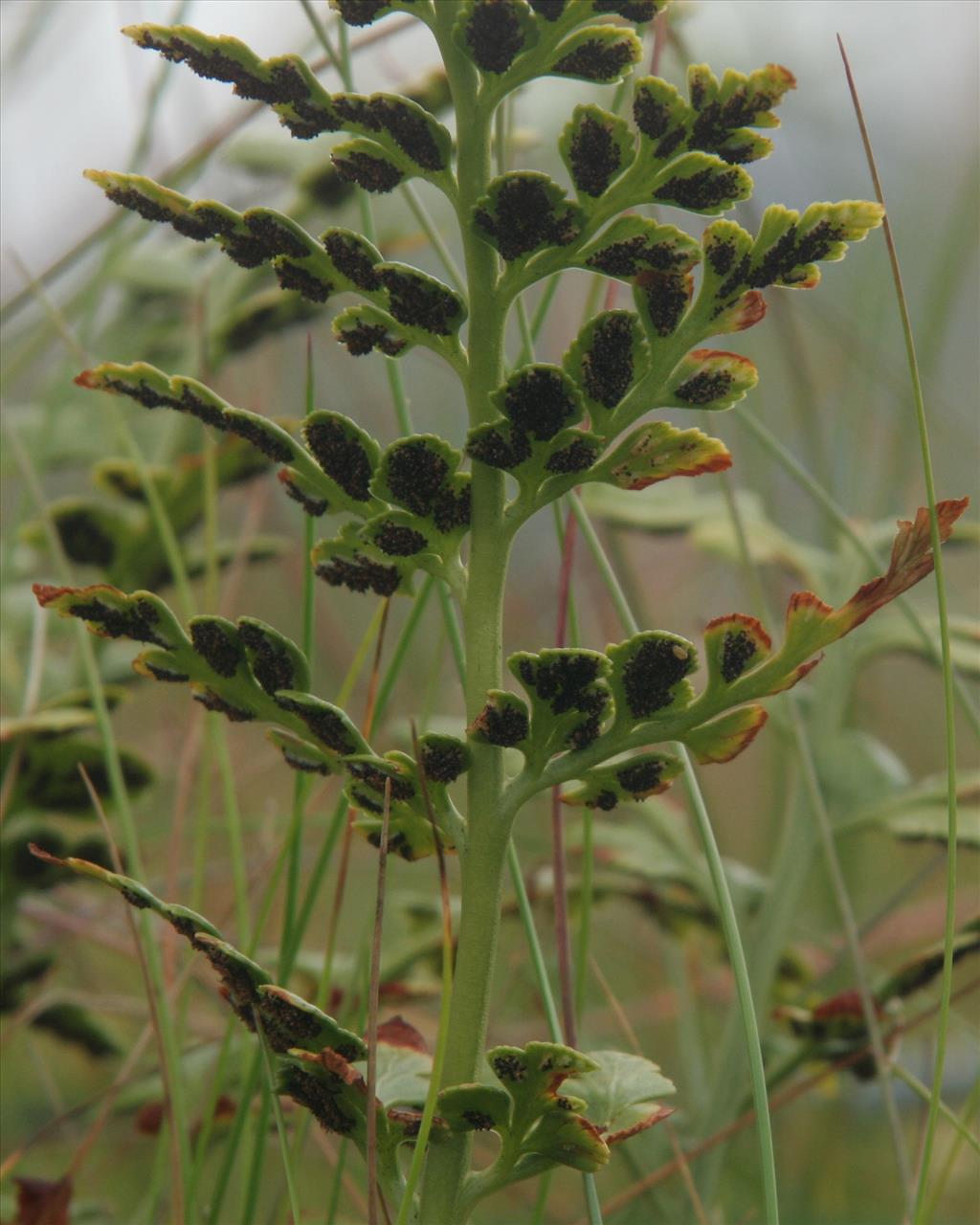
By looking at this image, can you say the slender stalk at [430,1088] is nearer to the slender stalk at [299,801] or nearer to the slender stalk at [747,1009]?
the slender stalk at [747,1009]

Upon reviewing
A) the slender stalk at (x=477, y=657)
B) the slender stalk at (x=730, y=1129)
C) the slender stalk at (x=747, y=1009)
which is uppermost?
the slender stalk at (x=477, y=657)

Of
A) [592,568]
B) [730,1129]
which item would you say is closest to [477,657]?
[730,1129]

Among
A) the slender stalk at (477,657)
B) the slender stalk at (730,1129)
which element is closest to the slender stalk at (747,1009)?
the slender stalk at (477,657)

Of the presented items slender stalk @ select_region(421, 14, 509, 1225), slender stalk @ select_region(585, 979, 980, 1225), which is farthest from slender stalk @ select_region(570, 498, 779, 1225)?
slender stalk @ select_region(585, 979, 980, 1225)

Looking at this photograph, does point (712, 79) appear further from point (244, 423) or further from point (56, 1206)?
point (56, 1206)

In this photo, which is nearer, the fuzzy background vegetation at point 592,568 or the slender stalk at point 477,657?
the slender stalk at point 477,657

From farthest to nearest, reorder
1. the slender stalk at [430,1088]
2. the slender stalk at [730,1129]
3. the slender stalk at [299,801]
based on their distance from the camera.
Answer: the slender stalk at [730,1129]
the slender stalk at [299,801]
the slender stalk at [430,1088]

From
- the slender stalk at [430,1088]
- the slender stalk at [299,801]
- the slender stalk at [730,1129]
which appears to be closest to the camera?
the slender stalk at [430,1088]

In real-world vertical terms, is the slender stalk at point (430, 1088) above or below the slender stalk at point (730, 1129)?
above

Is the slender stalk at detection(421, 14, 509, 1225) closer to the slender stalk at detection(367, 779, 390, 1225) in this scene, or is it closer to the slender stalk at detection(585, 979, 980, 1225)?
the slender stalk at detection(367, 779, 390, 1225)

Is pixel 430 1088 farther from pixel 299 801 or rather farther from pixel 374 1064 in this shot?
pixel 299 801

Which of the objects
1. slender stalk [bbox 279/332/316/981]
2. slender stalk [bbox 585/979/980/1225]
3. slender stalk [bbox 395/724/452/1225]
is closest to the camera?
slender stalk [bbox 395/724/452/1225]

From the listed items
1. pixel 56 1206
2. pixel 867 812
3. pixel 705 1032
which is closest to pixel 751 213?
pixel 867 812
